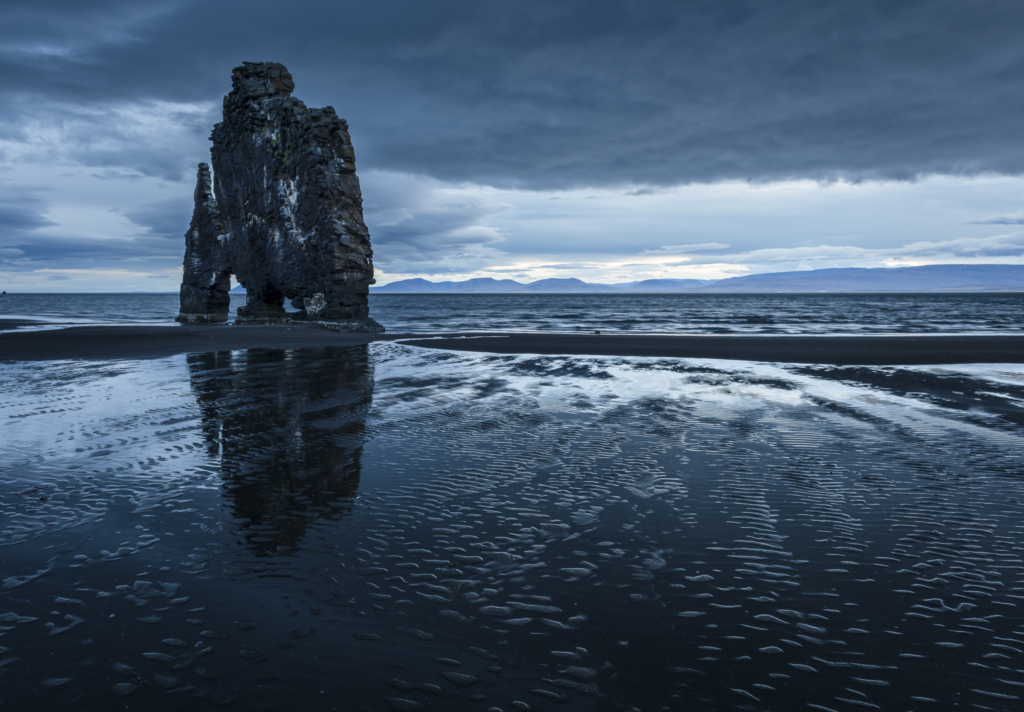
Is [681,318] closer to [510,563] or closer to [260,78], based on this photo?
[260,78]

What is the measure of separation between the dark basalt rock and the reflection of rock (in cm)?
1629

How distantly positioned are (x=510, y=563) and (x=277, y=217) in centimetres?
3421

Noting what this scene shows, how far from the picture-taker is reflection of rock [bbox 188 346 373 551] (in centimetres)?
526

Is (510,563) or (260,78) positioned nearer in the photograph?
(510,563)

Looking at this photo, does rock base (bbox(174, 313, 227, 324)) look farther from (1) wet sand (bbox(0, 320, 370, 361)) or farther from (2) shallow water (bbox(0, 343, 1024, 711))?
(2) shallow water (bbox(0, 343, 1024, 711))

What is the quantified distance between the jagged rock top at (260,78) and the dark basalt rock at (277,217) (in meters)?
0.06

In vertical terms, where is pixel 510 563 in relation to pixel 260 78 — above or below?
below

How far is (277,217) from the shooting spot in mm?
33406

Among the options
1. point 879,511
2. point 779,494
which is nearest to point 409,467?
point 779,494

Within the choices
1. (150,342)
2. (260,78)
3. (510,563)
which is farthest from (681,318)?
(510,563)

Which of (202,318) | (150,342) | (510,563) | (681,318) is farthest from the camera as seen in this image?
(681,318)

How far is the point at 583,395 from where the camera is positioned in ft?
38.0

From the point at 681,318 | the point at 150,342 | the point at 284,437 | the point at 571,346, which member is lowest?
the point at 284,437

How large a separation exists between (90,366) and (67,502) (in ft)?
41.1
